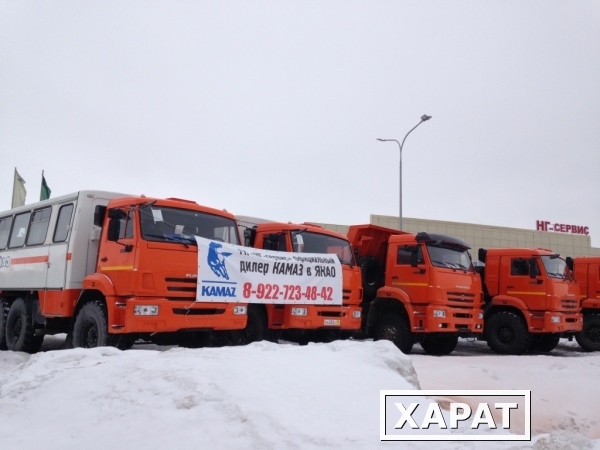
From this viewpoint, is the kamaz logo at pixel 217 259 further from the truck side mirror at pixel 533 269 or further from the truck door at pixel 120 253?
the truck side mirror at pixel 533 269

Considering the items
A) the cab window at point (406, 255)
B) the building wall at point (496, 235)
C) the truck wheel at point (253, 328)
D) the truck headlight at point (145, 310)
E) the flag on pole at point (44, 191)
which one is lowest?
the truck wheel at point (253, 328)

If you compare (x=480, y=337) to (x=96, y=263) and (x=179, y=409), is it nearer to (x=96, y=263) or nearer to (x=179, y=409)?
(x=96, y=263)

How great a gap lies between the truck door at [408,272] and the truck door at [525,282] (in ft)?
10.3

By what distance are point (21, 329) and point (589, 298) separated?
1439 centimetres

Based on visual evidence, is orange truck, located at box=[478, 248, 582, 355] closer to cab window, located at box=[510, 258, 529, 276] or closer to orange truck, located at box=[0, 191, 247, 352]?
cab window, located at box=[510, 258, 529, 276]

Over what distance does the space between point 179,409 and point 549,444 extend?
2.93 metres

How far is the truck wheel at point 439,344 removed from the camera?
13562 millimetres

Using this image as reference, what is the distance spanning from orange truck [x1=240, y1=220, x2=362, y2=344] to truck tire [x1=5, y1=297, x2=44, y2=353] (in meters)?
4.03

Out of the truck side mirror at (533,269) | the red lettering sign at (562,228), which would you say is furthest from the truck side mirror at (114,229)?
the red lettering sign at (562,228)

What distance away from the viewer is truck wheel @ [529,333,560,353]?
14.7 metres

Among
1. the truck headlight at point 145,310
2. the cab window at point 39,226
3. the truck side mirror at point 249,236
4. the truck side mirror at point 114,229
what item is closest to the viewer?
the truck headlight at point 145,310

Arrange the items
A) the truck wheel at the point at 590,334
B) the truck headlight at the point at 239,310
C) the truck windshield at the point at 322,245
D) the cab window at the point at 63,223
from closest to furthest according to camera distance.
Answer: the truck headlight at the point at 239,310 < the cab window at the point at 63,223 < the truck windshield at the point at 322,245 < the truck wheel at the point at 590,334

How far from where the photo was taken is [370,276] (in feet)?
45.2

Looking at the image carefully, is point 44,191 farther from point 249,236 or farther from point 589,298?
point 589,298
